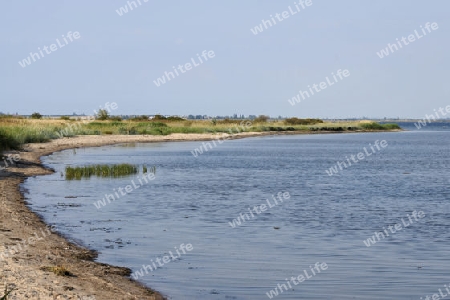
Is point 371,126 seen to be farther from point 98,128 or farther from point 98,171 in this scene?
point 98,171

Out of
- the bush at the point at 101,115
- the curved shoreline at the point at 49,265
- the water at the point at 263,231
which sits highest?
the bush at the point at 101,115

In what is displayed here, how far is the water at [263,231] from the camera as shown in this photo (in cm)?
1134

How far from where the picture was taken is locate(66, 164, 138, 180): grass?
2925 centimetres

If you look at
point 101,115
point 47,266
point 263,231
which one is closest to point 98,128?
point 101,115

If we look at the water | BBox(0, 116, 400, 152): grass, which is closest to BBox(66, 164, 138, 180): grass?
the water

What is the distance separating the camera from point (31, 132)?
2044 inches

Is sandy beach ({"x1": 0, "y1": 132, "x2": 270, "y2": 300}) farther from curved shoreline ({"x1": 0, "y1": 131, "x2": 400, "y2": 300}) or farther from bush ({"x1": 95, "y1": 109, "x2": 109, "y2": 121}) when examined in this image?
bush ({"x1": 95, "y1": 109, "x2": 109, "y2": 121})

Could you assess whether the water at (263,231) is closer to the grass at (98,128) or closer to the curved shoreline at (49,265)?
the curved shoreline at (49,265)

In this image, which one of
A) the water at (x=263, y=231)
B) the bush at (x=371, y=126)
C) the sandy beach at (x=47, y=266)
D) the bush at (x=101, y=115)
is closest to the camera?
the sandy beach at (x=47, y=266)

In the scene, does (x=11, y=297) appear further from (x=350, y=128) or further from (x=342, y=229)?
(x=350, y=128)

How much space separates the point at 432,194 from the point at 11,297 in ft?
66.8

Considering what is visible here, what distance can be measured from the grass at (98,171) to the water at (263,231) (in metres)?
0.84

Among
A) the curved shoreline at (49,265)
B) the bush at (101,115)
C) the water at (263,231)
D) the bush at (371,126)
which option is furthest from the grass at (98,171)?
the bush at (371,126)

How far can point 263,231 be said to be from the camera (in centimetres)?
1662
